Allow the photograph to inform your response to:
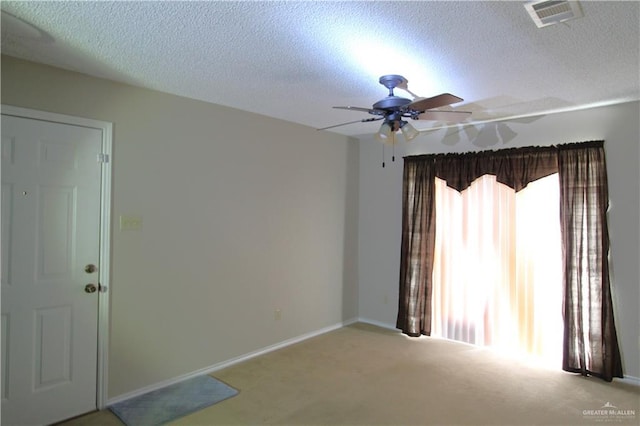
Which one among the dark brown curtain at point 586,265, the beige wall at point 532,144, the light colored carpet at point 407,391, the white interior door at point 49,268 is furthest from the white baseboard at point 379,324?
the white interior door at point 49,268

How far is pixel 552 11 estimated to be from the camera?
188 centimetres

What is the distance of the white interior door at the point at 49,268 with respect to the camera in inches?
99.7

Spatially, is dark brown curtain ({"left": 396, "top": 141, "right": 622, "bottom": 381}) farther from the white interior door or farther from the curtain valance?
the white interior door

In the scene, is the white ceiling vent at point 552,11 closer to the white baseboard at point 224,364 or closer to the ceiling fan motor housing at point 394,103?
the ceiling fan motor housing at point 394,103

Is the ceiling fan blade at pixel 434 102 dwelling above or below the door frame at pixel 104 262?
above

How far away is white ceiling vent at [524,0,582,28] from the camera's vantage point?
1802 mm

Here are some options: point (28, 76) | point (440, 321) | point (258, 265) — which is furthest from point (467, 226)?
point (28, 76)

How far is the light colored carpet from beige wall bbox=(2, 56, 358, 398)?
0.54 meters

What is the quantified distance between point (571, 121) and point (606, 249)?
1240 millimetres

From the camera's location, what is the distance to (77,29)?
2129 mm

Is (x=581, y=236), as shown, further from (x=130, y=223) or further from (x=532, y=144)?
(x=130, y=223)

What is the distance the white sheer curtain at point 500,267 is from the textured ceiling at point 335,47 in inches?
45.9

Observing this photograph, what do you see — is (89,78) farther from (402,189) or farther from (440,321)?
(440,321)

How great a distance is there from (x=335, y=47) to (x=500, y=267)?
9.96 ft
